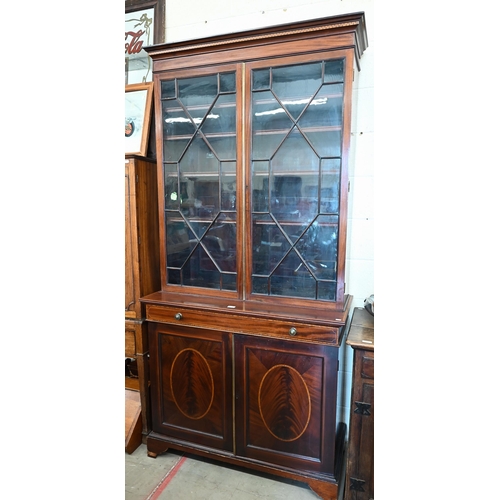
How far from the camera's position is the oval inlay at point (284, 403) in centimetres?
151

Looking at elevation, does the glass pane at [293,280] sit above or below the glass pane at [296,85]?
below

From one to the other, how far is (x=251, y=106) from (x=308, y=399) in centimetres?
137

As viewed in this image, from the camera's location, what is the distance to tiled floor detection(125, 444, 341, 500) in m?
1.59

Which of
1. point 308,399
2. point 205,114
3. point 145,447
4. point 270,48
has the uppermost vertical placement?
point 270,48

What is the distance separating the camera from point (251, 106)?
62.7 inches

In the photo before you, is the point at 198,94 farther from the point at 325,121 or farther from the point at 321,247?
the point at 321,247

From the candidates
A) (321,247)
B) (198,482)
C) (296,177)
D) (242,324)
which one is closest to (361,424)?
(242,324)

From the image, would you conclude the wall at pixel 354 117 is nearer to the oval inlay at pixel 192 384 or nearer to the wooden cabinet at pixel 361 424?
the wooden cabinet at pixel 361 424

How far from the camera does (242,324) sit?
158cm

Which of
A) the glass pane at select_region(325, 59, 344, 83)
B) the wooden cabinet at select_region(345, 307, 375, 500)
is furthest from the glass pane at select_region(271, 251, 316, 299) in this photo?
the glass pane at select_region(325, 59, 344, 83)

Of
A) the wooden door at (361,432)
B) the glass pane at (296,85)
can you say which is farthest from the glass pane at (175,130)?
the wooden door at (361,432)
